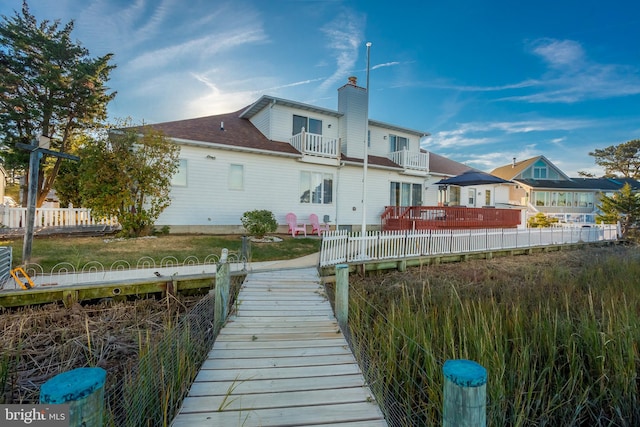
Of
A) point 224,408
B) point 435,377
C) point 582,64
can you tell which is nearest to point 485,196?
point 582,64

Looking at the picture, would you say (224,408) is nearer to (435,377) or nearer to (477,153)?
(435,377)

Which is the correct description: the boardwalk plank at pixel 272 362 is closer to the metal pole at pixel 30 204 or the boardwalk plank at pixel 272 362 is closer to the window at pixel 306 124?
the metal pole at pixel 30 204

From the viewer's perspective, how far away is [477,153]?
3384 cm

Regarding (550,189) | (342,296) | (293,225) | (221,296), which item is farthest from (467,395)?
(550,189)

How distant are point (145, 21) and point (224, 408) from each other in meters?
14.6

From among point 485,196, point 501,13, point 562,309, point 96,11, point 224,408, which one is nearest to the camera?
point 224,408

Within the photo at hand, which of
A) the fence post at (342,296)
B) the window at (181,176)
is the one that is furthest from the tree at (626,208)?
the window at (181,176)

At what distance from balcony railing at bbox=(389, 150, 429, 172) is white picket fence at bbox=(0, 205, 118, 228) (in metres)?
15.6

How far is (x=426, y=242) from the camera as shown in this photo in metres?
10.3

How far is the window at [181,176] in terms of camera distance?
12.2m

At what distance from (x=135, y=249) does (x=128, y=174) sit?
3.17 m

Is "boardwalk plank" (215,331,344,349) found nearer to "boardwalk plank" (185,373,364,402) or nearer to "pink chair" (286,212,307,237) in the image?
"boardwalk plank" (185,373,364,402)

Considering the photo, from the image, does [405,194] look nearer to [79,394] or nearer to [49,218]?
[49,218]

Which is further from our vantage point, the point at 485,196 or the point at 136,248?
the point at 485,196
